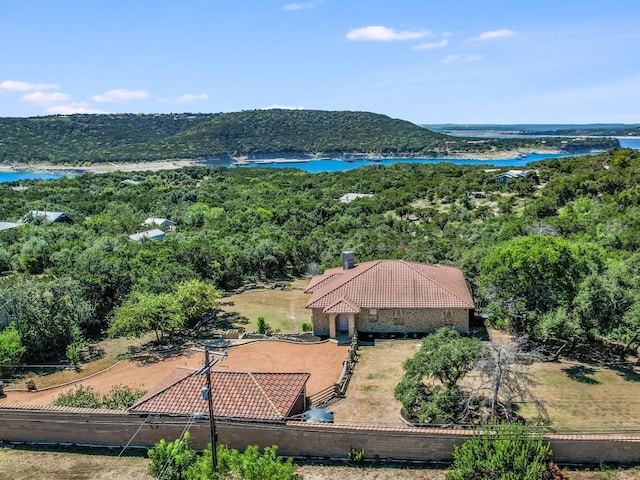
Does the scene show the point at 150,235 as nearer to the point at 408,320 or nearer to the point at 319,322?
the point at 319,322

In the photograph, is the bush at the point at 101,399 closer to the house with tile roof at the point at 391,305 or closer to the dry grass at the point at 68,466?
the dry grass at the point at 68,466

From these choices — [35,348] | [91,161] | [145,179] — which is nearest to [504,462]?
[35,348]

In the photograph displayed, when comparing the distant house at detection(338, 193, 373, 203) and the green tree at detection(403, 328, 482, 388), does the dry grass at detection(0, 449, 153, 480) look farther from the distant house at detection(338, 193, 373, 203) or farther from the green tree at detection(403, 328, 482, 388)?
the distant house at detection(338, 193, 373, 203)

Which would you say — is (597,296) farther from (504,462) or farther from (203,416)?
(203,416)

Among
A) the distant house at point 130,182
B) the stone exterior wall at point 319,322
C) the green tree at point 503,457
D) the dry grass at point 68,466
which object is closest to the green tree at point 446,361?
the green tree at point 503,457

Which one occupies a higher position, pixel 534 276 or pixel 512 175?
pixel 512 175

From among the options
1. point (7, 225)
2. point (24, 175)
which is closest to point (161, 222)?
point (7, 225)
